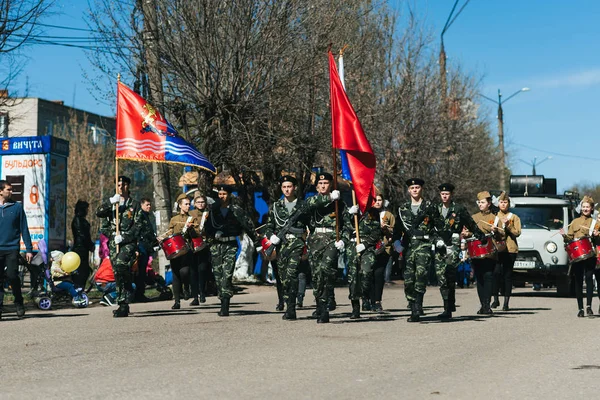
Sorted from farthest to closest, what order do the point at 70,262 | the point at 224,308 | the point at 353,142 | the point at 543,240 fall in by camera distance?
the point at 543,240 → the point at 70,262 → the point at 224,308 → the point at 353,142

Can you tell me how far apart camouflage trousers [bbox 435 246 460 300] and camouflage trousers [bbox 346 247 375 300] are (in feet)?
3.77

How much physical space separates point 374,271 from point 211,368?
7891 millimetres

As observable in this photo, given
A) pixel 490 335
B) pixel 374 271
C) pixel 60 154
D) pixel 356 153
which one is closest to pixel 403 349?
pixel 490 335

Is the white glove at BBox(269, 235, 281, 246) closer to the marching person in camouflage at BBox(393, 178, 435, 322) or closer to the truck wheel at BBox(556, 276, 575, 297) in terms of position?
the marching person in camouflage at BBox(393, 178, 435, 322)

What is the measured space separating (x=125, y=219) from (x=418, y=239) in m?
4.31

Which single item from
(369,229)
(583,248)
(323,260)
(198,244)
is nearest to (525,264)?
(583,248)

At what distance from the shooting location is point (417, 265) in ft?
43.4

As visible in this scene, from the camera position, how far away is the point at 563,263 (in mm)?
21375

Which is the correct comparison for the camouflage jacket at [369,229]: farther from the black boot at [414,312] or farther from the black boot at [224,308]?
the black boot at [224,308]

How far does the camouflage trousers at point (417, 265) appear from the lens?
519 inches

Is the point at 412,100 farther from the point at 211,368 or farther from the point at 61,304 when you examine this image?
the point at 211,368

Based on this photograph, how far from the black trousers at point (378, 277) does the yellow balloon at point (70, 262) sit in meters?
5.12

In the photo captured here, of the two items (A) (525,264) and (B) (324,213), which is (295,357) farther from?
(A) (525,264)

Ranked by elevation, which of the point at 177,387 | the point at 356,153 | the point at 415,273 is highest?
the point at 356,153
